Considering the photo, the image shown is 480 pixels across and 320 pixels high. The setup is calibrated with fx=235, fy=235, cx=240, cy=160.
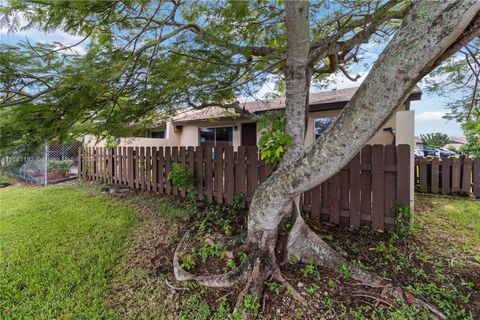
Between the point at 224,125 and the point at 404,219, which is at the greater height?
the point at 224,125

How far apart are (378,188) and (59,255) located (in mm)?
4685

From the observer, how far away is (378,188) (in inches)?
138

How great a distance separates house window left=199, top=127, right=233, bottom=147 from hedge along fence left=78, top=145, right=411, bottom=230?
4656 millimetres

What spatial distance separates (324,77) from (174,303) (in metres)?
5.88

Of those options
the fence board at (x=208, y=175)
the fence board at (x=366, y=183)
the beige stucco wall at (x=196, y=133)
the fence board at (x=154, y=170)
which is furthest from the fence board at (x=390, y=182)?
the beige stucco wall at (x=196, y=133)

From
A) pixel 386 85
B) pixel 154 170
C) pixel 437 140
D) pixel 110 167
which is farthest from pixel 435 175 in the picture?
pixel 437 140

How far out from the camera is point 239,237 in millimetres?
3195

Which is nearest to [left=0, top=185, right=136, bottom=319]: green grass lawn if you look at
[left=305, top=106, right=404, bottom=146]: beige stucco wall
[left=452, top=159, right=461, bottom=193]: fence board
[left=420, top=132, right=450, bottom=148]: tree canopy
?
[left=305, top=106, right=404, bottom=146]: beige stucco wall

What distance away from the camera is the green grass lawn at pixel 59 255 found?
2.40 meters

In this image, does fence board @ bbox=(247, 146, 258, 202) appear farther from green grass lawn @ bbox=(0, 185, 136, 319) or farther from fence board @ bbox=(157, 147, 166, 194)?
fence board @ bbox=(157, 147, 166, 194)

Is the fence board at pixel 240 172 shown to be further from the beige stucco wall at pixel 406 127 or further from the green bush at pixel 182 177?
the beige stucco wall at pixel 406 127

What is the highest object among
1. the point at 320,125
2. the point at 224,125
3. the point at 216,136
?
the point at 224,125

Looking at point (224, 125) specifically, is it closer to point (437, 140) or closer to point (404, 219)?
point (404, 219)

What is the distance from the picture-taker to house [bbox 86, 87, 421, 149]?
19.3 ft
